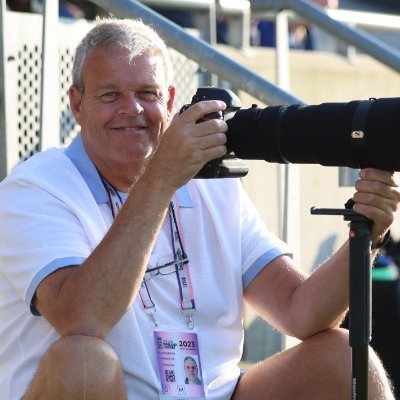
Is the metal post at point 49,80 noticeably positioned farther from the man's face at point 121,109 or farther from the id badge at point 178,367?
the id badge at point 178,367

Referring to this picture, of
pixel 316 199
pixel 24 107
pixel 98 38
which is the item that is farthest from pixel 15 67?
pixel 316 199

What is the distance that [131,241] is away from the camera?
2633 mm

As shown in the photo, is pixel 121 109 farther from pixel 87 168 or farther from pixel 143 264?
pixel 143 264

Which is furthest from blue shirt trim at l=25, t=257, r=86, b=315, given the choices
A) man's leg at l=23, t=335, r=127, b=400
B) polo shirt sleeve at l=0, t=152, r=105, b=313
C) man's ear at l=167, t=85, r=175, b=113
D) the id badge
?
man's ear at l=167, t=85, r=175, b=113

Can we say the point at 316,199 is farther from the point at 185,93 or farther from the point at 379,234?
the point at 379,234

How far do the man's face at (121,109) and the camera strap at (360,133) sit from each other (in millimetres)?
739

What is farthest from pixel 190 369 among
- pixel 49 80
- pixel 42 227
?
pixel 49 80

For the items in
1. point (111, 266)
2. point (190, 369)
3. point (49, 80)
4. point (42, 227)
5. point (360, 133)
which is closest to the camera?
point (360, 133)

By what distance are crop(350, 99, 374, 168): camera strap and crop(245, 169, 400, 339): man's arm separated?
0.04 m

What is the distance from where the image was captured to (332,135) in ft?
8.21

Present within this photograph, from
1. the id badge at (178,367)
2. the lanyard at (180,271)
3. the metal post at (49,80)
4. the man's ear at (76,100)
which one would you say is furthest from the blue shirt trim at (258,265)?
the metal post at (49,80)

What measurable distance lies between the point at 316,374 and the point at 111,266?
63cm

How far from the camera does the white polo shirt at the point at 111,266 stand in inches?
109

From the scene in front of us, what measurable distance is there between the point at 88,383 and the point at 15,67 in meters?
1.50
